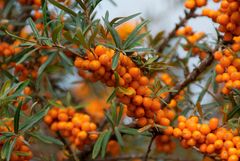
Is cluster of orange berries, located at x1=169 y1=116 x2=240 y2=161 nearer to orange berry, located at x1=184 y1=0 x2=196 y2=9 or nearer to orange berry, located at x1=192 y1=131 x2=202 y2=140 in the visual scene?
orange berry, located at x1=192 y1=131 x2=202 y2=140

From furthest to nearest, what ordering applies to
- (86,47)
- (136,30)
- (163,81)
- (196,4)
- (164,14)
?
(164,14) < (163,81) < (196,4) < (136,30) < (86,47)

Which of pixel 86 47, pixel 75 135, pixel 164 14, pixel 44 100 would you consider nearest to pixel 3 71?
pixel 44 100

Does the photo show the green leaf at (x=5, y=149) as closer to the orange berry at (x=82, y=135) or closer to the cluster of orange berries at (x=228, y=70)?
the orange berry at (x=82, y=135)

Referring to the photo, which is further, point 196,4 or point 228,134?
point 196,4

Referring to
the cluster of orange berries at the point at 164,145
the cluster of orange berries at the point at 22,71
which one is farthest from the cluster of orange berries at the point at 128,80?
the cluster of orange berries at the point at 22,71

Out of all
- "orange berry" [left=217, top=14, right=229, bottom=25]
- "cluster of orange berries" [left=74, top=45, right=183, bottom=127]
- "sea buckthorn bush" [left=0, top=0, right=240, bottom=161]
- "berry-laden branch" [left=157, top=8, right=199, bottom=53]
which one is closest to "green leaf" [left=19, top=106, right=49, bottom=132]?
"sea buckthorn bush" [left=0, top=0, right=240, bottom=161]

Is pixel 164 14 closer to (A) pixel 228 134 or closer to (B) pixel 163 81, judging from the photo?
(B) pixel 163 81
